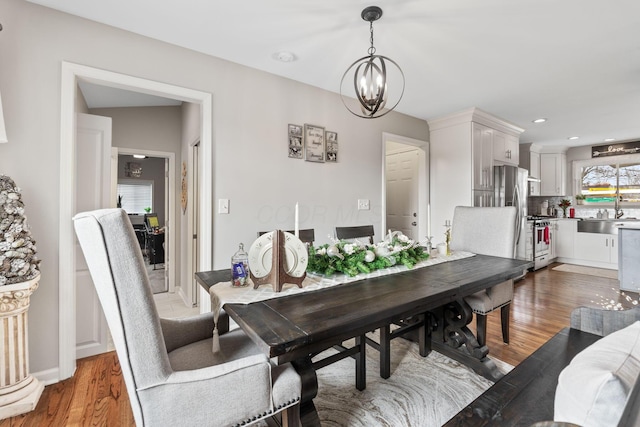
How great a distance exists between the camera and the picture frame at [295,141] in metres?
3.04

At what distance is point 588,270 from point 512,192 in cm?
238

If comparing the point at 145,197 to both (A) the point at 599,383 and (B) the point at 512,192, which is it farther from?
(A) the point at 599,383

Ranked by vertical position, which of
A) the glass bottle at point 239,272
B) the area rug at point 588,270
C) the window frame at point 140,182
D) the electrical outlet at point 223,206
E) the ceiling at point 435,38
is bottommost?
the area rug at point 588,270

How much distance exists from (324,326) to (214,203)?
6.17 ft

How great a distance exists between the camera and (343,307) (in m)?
1.21

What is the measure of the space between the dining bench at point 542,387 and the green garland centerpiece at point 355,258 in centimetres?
82

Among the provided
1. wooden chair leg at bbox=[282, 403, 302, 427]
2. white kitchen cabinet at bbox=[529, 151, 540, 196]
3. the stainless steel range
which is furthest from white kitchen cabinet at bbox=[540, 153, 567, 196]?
wooden chair leg at bbox=[282, 403, 302, 427]

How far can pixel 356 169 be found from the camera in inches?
141

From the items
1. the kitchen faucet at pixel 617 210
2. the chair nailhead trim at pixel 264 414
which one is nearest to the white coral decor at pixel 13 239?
the chair nailhead trim at pixel 264 414

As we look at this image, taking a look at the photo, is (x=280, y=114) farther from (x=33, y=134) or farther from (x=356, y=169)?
(x=33, y=134)

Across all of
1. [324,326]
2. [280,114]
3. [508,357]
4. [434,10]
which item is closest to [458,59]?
[434,10]

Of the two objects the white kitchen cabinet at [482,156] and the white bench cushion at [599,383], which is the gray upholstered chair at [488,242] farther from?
the white kitchen cabinet at [482,156]

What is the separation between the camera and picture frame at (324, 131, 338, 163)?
3.32 m

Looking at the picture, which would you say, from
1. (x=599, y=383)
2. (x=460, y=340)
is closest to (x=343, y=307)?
(x=599, y=383)
